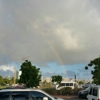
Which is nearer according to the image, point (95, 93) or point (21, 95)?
point (21, 95)

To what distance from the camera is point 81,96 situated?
32.5m

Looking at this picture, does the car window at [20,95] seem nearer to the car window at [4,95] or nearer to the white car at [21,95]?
the white car at [21,95]

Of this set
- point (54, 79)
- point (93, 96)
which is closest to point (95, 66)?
point (93, 96)

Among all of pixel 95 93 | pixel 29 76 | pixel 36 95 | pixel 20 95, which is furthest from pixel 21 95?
pixel 29 76

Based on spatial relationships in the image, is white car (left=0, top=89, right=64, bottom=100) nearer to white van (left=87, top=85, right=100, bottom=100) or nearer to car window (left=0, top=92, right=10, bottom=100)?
car window (left=0, top=92, right=10, bottom=100)

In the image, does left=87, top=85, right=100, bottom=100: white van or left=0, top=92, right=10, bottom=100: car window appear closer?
left=0, top=92, right=10, bottom=100: car window

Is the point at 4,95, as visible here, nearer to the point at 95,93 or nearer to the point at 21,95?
the point at 21,95

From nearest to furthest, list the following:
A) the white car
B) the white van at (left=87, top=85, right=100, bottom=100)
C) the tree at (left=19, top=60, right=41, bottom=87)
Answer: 1. the white car
2. the white van at (left=87, top=85, right=100, bottom=100)
3. the tree at (left=19, top=60, right=41, bottom=87)

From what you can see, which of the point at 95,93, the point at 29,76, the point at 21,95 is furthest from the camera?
the point at 29,76

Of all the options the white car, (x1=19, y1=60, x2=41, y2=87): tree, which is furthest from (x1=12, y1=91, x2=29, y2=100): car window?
(x1=19, y1=60, x2=41, y2=87): tree

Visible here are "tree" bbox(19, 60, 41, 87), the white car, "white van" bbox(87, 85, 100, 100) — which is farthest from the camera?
"tree" bbox(19, 60, 41, 87)

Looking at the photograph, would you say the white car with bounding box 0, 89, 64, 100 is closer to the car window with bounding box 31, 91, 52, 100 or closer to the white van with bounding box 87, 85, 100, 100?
the car window with bounding box 31, 91, 52, 100

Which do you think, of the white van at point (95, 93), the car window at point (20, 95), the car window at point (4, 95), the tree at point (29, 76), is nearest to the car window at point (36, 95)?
the car window at point (20, 95)

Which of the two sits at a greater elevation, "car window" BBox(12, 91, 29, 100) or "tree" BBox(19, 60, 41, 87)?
"tree" BBox(19, 60, 41, 87)
